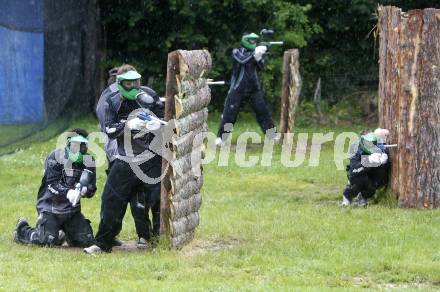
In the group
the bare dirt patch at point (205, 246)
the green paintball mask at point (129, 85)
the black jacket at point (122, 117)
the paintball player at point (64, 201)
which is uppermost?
the green paintball mask at point (129, 85)

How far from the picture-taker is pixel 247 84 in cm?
1769

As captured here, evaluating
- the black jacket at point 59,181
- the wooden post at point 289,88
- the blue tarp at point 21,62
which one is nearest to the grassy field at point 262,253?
the black jacket at point 59,181

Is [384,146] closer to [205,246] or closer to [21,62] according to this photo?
[205,246]

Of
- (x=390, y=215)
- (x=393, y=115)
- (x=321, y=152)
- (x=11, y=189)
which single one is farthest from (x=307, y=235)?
(x=321, y=152)

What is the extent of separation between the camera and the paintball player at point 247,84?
1747cm

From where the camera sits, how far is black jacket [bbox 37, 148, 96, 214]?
34.3 feet

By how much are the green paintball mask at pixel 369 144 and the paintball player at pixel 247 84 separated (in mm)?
5476

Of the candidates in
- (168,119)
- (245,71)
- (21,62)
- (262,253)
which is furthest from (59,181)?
(21,62)

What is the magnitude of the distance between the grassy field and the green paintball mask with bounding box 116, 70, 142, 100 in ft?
4.98

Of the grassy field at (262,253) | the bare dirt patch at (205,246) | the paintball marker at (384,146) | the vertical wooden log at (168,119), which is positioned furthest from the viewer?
the paintball marker at (384,146)

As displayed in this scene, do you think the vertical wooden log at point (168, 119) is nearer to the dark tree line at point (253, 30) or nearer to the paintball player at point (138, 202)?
the paintball player at point (138, 202)

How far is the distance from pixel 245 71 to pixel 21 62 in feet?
15.9

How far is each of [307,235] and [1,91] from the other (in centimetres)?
987

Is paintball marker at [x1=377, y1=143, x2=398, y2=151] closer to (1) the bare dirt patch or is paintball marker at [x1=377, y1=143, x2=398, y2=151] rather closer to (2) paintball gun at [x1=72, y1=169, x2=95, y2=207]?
(1) the bare dirt patch
